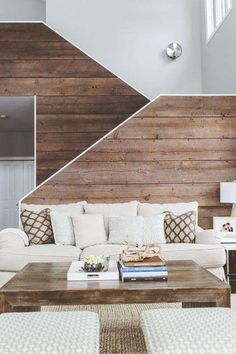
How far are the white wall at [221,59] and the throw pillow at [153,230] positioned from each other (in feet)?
8.98

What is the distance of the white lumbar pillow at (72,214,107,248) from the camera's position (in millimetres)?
4270

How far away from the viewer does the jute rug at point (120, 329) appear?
2.56m

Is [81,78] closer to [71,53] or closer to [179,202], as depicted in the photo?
[71,53]

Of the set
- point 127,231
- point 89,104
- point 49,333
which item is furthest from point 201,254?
point 89,104

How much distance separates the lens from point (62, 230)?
4.35 m

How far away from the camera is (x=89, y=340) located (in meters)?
1.73

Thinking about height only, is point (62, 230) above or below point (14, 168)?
below

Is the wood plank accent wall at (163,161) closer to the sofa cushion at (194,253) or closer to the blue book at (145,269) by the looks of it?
the sofa cushion at (194,253)

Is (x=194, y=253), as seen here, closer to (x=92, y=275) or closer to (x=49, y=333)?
(x=92, y=275)

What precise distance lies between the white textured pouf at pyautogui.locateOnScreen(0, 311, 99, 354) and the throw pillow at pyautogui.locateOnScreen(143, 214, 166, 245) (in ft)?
7.50

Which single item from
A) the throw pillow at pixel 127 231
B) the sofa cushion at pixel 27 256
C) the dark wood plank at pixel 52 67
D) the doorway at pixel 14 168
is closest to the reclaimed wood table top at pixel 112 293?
the sofa cushion at pixel 27 256

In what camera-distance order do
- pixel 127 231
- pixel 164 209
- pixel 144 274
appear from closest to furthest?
pixel 144 274, pixel 127 231, pixel 164 209

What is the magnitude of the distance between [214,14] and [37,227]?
4931mm

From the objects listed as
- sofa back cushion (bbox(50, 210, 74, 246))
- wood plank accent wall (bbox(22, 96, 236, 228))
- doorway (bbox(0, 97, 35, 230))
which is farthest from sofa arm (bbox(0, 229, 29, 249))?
doorway (bbox(0, 97, 35, 230))
